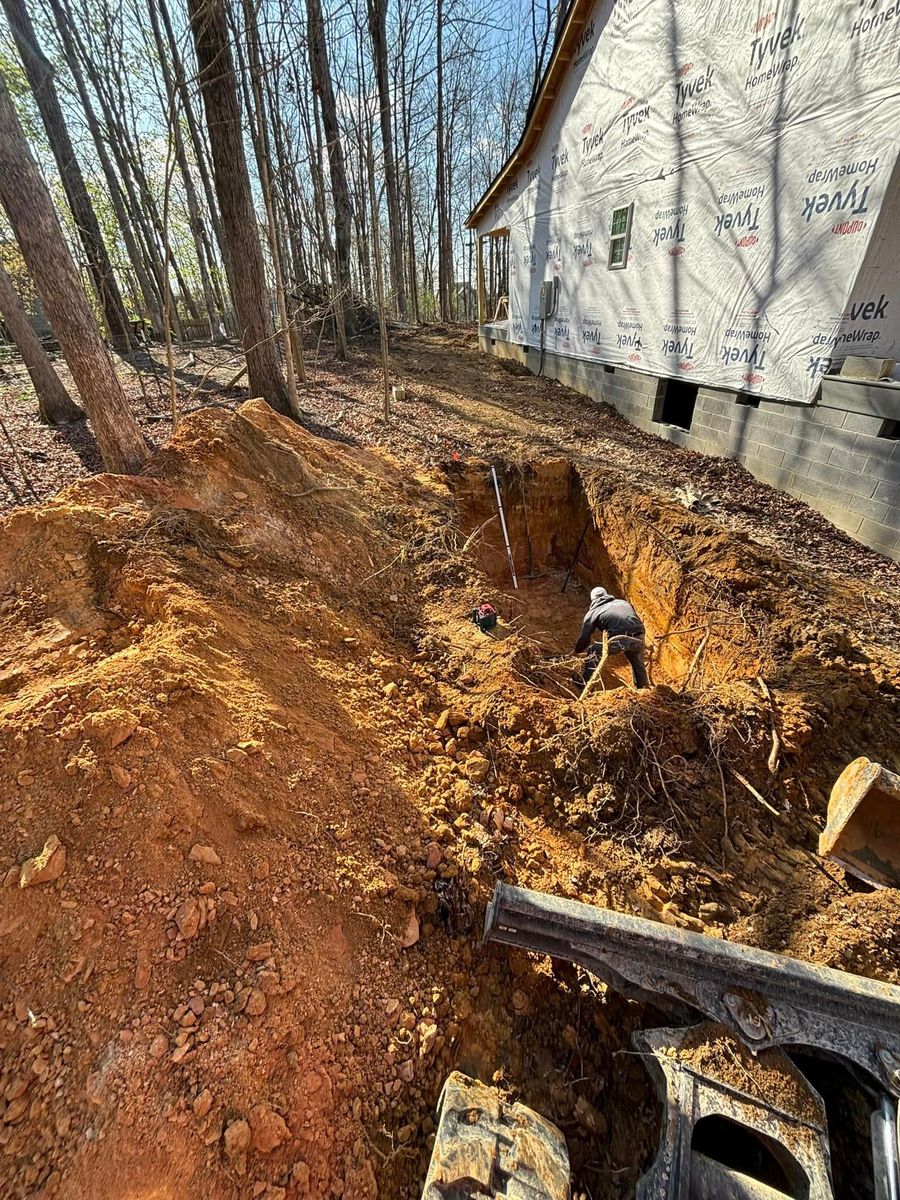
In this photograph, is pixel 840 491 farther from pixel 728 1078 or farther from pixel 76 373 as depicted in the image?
pixel 76 373

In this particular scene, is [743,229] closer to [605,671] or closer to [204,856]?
[605,671]

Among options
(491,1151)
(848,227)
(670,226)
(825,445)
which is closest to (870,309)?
(848,227)

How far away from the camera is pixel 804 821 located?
318 cm

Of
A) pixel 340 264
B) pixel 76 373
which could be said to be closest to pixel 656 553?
pixel 76 373

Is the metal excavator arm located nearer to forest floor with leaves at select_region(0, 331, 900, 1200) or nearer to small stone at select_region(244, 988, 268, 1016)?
forest floor with leaves at select_region(0, 331, 900, 1200)

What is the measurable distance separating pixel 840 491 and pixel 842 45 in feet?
15.8

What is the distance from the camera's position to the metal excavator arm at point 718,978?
2049mm

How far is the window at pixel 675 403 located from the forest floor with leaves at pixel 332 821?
4.44 metres

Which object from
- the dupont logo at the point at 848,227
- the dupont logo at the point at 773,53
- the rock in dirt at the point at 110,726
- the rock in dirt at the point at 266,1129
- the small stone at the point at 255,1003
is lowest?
the rock in dirt at the point at 266,1129

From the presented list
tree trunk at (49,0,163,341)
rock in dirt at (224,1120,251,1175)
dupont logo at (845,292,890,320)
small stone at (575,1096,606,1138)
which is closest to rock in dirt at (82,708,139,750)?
rock in dirt at (224,1120,251,1175)

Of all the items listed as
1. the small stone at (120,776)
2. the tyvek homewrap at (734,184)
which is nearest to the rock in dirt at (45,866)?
the small stone at (120,776)

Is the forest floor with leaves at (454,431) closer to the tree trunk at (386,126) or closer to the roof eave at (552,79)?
the tree trunk at (386,126)

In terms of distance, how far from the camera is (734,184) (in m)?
6.88

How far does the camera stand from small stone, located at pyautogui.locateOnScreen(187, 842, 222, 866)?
86.2 inches
